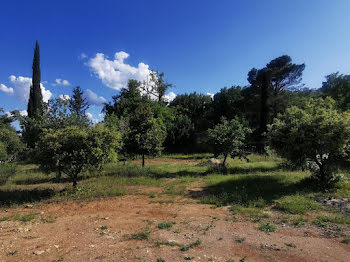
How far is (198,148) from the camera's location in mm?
30562

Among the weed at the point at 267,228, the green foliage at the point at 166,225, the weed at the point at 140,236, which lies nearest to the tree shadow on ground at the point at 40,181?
the green foliage at the point at 166,225

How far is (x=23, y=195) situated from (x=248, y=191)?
9188mm

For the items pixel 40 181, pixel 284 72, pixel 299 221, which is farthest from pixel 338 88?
pixel 40 181

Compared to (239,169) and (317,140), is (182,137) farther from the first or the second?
(317,140)

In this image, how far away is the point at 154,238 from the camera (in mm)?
4797

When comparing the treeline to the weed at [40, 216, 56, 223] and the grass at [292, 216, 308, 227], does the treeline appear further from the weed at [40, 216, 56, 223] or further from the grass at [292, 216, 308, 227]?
the grass at [292, 216, 308, 227]

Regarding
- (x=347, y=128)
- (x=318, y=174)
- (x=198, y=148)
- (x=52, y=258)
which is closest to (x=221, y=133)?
(x=318, y=174)

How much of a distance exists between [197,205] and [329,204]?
406cm

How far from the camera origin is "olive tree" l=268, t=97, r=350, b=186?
7949 mm

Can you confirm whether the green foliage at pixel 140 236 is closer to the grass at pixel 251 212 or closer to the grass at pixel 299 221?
the grass at pixel 251 212

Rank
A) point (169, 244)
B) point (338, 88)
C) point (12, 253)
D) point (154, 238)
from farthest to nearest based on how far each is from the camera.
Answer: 1. point (338, 88)
2. point (154, 238)
3. point (169, 244)
4. point (12, 253)

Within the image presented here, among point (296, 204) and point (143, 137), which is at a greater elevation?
point (143, 137)

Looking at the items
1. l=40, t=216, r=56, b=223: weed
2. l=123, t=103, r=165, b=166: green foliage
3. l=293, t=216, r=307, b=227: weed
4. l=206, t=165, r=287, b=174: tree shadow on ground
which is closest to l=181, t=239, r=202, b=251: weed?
l=293, t=216, r=307, b=227: weed

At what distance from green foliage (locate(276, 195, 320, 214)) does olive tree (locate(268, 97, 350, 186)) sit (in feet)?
6.58
